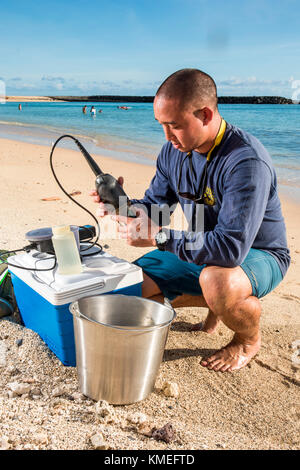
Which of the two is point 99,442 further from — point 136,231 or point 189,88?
point 189,88

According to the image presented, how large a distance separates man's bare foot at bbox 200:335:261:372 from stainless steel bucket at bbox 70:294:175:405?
0.52m

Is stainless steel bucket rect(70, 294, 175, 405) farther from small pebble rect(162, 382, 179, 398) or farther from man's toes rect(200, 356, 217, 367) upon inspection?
man's toes rect(200, 356, 217, 367)

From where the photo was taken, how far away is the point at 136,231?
242 centimetres

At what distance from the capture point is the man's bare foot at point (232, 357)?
7.95 ft

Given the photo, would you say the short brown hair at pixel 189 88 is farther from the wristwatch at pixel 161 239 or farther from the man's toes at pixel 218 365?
the man's toes at pixel 218 365

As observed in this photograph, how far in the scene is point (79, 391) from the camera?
2.06 m

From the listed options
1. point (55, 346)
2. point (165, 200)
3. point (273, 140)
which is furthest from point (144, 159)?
point (55, 346)

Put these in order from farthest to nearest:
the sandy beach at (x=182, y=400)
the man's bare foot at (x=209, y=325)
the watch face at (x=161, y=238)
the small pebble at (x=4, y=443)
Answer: the man's bare foot at (x=209, y=325) → the watch face at (x=161, y=238) → the sandy beach at (x=182, y=400) → the small pebble at (x=4, y=443)

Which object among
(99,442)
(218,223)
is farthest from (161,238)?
(99,442)

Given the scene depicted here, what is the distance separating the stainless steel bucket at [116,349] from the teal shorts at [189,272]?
53 cm

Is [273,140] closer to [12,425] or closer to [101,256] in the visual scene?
[101,256]

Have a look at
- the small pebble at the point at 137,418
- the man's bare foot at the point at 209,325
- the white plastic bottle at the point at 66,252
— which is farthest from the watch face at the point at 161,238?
the small pebble at the point at 137,418

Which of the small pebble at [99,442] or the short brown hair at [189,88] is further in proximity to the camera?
the short brown hair at [189,88]
